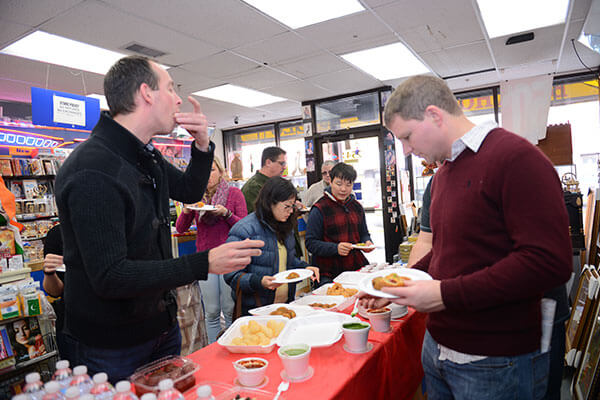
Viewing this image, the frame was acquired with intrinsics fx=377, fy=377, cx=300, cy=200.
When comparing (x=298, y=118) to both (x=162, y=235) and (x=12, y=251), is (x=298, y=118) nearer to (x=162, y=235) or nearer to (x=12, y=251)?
(x=12, y=251)

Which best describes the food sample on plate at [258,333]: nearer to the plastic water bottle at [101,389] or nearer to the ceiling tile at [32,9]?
the plastic water bottle at [101,389]

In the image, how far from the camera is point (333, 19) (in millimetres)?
4141

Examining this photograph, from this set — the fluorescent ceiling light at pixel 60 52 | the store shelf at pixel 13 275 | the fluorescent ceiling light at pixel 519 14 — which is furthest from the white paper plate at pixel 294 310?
the fluorescent ceiling light at pixel 519 14

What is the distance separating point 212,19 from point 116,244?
3467 mm

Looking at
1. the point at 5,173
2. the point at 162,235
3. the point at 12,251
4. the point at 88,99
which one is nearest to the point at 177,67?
the point at 88,99

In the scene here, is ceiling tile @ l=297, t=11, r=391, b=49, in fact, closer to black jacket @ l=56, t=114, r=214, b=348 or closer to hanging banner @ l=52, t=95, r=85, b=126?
hanging banner @ l=52, t=95, r=85, b=126

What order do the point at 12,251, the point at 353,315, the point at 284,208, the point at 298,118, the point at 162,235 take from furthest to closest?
1. the point at 298,118
2. the point at 284,208
3. the point at 12,251
4. the point at 353,315
5. the point at 162,235

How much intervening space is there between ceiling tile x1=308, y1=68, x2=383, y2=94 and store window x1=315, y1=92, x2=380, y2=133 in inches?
11.5

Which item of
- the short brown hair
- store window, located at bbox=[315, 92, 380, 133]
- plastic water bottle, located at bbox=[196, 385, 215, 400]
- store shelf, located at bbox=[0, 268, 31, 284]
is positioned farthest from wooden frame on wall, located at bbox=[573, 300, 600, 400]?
store window, located at bbox=[315, 92, 380, 133]

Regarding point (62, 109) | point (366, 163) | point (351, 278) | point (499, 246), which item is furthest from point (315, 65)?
point (499, 246)

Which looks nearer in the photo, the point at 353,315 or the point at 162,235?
the point at 162,235

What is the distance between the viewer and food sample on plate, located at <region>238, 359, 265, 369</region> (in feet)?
4.52

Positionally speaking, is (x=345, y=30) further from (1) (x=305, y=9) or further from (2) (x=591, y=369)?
(2) (x=591, y=369)

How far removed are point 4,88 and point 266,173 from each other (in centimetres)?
463
